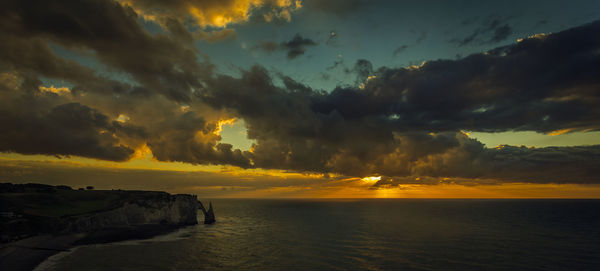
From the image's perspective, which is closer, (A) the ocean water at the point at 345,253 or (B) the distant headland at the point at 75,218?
(A) the ocean water at the point at 345,253

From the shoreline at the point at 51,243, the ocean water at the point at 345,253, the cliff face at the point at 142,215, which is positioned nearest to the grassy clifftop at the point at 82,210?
the cliff face at the point at 142,215

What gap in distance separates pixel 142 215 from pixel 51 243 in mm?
34099

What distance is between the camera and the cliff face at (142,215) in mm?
75875

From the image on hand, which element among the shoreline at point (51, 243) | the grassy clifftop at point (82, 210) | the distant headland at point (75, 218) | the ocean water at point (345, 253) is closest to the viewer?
the shoreline at point (51, 243)

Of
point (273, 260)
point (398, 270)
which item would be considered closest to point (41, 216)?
point (273, 260)

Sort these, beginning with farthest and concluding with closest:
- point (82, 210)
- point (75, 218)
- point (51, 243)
Result: 1. point (82, 210)
2. point (75, 218)
3. point (51, 243)

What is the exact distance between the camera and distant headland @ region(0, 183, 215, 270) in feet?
188

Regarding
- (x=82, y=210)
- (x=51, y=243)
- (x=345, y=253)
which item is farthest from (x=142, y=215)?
(x=345, y=253)

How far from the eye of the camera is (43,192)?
94438 millimetres

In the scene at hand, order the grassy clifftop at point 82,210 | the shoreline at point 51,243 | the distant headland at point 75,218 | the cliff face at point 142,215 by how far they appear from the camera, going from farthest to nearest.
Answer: the cliff face at point 142,215
the grassy clifftop at point 82,210
the distant headland at point 75,218
the shoreline at point 51,243

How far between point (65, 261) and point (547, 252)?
90961mm

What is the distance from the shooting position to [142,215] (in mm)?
94875

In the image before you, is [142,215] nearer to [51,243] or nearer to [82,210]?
[82,210]

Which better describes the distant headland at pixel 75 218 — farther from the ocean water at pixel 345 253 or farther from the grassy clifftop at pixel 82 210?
the ocean water at pixel 345 253
